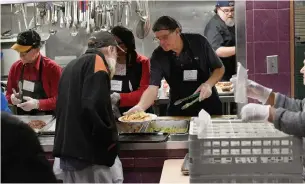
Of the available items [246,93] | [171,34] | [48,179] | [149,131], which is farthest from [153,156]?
[48,179]

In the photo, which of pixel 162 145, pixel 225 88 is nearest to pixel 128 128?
pixel 162 145

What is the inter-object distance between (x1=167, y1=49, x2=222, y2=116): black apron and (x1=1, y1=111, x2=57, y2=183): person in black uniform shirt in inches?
93.8

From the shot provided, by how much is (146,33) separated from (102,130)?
3449mm

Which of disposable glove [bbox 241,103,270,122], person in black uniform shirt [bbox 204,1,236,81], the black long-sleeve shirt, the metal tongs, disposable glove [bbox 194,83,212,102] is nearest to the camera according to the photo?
disposable glove [bbox 241,103,270,122]

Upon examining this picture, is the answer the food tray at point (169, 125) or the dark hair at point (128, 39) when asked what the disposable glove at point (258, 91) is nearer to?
the food tray at point (169, 125)

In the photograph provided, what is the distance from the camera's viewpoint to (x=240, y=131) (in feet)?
8.00

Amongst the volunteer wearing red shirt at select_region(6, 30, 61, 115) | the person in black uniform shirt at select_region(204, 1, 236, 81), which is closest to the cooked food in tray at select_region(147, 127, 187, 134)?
the volunteer wearing red shirt at select_region(6, 30, 61, 115)

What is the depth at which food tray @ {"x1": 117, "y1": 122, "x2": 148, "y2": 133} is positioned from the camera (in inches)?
139

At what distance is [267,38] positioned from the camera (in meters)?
3.32

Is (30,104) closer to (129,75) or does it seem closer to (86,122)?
(129,75)

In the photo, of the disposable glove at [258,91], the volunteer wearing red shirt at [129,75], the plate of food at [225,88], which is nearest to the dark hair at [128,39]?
the volunteer wearing red shirt at [129,75]

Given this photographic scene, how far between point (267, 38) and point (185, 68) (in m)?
0.80

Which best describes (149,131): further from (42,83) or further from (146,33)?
(146,33)

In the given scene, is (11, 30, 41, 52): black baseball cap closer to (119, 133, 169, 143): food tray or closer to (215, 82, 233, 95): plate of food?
(119, 133, 169, 143): food tray
